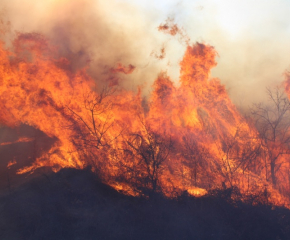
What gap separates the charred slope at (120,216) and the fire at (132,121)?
4.10 feet

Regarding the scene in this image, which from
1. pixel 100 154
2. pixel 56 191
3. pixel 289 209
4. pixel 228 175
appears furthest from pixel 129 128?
pixel 289 209

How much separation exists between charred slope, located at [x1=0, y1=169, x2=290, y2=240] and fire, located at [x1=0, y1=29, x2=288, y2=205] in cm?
125

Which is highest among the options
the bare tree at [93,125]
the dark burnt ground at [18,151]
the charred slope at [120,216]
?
the bare tree at [93,125]

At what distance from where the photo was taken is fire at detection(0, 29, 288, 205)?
1132 centimetres

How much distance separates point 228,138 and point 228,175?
9.86 feet

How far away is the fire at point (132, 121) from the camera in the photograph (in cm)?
1132

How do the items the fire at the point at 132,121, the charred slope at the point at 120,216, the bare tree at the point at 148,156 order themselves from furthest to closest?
the fire at the point at 132,121, the bare tree at the point at 148,156, the charred slope at the point at 120,216

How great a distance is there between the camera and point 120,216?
9250 millimetres

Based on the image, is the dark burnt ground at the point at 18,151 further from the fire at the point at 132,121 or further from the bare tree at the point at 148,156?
the bare tree at the point at 148,156

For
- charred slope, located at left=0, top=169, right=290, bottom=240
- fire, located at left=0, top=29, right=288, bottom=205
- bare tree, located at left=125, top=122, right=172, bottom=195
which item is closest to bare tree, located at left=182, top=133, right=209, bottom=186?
fire, located at left=0, top=29, right=288, bottom=205

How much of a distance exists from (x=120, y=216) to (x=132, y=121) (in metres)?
5.94

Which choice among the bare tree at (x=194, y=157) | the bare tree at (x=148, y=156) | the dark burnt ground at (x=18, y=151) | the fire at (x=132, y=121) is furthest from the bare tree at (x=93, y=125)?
the bare tree at (x=194, y=157)

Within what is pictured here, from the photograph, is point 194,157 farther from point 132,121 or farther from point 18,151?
point 18,151

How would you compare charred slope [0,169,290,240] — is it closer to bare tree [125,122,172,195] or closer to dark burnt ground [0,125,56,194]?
dark burnt ground [0,125,56,194]
